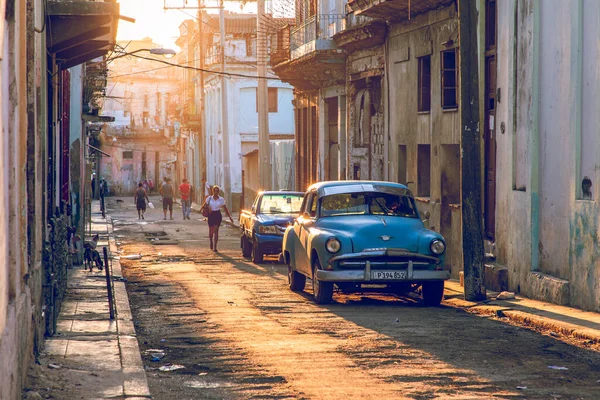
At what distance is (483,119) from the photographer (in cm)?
1817

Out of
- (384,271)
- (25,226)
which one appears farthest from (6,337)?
(384,271)

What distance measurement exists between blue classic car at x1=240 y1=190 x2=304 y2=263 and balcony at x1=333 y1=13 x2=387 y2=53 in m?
4.34

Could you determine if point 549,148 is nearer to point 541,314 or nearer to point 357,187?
point 357,187

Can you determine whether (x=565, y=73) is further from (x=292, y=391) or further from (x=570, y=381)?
(x=292, y=391)

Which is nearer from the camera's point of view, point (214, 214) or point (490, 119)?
point (490, 119)

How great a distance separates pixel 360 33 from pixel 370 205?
36.2 feet

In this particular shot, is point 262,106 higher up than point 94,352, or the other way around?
point 262,106

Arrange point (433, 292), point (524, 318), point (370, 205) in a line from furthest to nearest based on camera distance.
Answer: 1. point (370, 205)
2. point (433, 292)
3. point (524, 318)

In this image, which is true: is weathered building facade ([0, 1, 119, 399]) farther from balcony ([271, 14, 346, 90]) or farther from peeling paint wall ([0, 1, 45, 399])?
balcony ([271, 14, 346, 90])

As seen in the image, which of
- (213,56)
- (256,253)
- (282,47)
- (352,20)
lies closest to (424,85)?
(256,253)

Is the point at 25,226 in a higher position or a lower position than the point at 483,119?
lower

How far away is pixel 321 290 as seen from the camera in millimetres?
14727

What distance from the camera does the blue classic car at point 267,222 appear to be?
23.0m

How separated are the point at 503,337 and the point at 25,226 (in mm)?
5381
